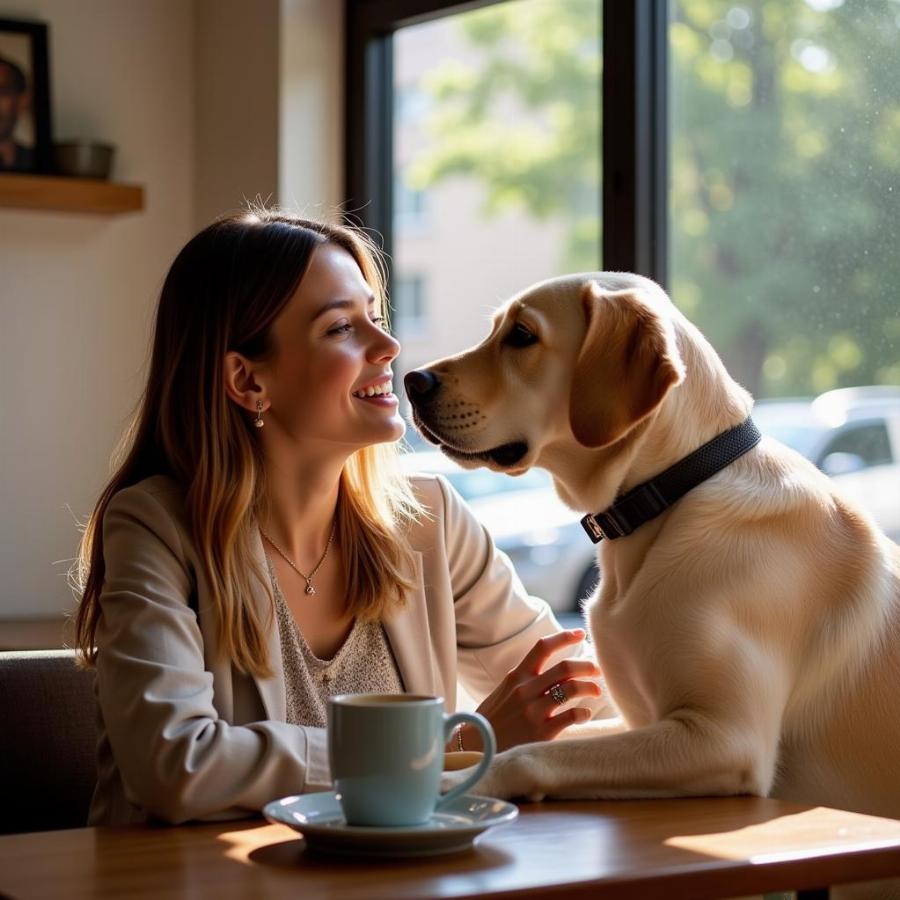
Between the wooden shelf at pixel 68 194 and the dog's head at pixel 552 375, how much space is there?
76.0 inches

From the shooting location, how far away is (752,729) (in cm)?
137

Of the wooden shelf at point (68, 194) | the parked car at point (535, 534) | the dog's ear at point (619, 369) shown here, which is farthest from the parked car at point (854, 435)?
the parked car at point (535, 534)

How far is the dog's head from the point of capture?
154 cm

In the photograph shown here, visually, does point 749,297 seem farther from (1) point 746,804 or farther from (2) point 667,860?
(2) point 667,860

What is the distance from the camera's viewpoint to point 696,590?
143 cm

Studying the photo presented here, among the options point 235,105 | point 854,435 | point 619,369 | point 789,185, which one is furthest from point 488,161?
point 619,369

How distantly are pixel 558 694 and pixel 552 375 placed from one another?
0.38 m

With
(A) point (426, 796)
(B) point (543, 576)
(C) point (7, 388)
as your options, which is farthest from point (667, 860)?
(B) point (543, 576)

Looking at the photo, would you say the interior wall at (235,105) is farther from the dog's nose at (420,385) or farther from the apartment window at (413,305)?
the dog's nose at (420,385)

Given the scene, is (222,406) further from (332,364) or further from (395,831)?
(395,831)

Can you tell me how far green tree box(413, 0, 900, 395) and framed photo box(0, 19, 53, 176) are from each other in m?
1.31

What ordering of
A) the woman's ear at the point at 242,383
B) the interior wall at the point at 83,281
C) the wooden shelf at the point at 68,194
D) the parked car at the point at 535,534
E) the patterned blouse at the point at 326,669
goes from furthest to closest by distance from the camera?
the parked car at the point at 535,534 < the interior wall at the point at 83,281 < the wooden shelf at the point at 68,194 < the woman's ear at the point at 242,383 < the patterned blouse at the point at 326,669

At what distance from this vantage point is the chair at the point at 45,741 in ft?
5.99

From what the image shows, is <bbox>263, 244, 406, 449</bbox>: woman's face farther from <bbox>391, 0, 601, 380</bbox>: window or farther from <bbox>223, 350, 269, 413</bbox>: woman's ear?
<bbox>391, 0, 601, 380</bbox>: window
